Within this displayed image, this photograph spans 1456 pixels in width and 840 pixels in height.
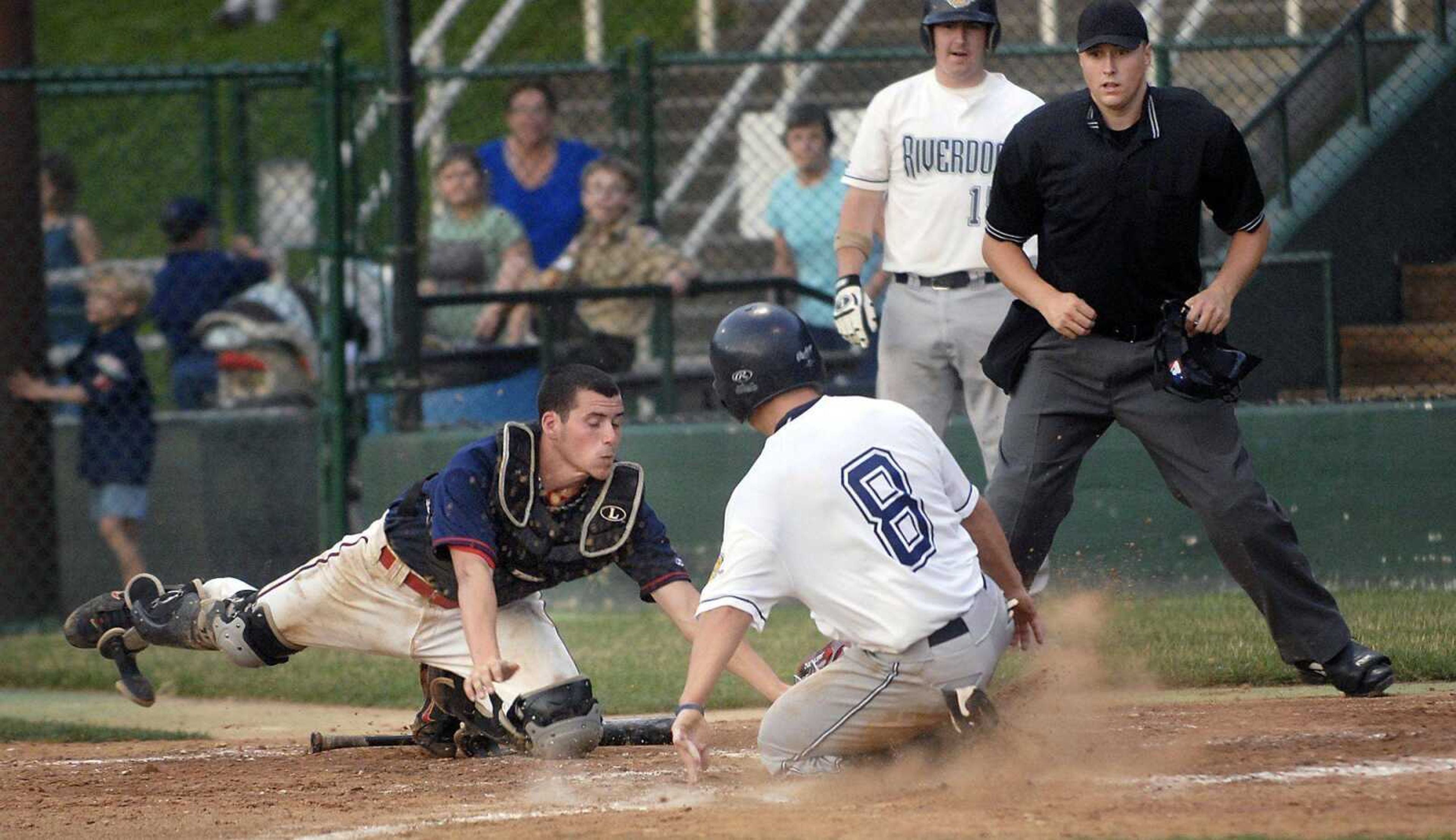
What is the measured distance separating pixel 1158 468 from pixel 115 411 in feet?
20.6

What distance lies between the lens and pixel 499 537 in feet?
18.9

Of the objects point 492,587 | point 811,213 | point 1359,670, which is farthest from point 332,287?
point 1359,670

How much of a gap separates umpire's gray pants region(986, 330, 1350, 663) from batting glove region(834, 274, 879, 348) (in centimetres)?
96

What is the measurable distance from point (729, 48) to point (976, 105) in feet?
21.5

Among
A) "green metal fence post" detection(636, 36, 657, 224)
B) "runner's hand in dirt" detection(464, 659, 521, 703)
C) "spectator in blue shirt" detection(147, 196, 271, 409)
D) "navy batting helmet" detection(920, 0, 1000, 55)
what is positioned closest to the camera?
"runner's hand in dirt" detection(464, 659, 521, 703)

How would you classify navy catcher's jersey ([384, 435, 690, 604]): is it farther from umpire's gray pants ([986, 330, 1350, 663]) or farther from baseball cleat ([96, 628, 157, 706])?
baseball cleat ([96, 628, 157, 706])

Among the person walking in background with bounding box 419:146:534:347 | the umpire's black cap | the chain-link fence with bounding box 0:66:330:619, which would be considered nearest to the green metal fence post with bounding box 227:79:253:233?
the chain-link fence with bounding box 0:66:330:619

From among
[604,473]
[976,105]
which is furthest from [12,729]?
[976,105]

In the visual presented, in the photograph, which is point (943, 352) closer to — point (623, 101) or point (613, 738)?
point (613, 738)

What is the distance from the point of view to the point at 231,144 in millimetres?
12070

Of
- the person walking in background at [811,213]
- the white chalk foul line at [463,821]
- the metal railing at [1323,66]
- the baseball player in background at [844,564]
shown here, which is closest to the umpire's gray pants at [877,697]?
the baseball player in background at [844,564]

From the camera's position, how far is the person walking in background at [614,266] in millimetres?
9359

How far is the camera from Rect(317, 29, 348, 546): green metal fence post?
9.52 metres

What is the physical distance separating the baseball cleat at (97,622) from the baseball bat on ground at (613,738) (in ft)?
2.78
